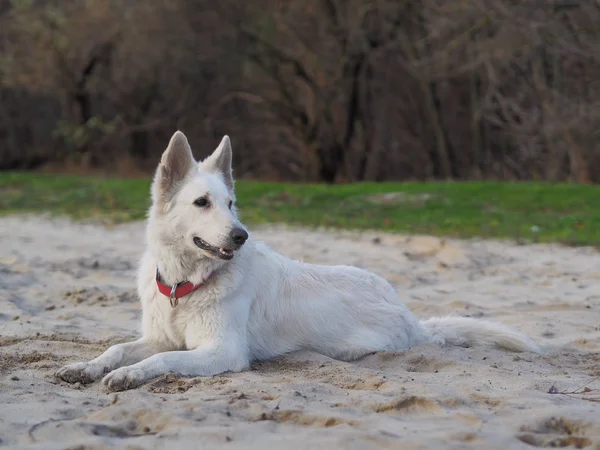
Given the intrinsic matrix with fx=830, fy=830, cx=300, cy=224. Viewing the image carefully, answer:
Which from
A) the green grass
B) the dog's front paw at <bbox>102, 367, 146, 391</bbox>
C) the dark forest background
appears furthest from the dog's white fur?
the dark forest background

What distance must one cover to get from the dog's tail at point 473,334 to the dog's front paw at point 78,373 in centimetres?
255

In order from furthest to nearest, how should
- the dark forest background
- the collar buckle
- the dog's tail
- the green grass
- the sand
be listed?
the dark forest background → the green grass → the dog's tail → the collar buckle → the sand

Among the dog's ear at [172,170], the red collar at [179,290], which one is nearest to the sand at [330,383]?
the red collar at [179,290]

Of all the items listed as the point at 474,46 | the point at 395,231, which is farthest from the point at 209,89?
the point at 395,231

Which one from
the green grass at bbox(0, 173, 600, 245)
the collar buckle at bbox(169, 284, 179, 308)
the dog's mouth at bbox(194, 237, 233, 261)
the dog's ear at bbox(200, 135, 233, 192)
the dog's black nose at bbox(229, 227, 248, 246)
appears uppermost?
the dog's ear at bbox(200, 135, 233, 192)

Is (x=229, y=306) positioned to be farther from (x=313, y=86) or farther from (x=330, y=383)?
(x=313, y=86)

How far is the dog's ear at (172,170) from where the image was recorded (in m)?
5.61

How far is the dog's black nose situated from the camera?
534cm

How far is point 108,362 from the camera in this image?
5.18 meters

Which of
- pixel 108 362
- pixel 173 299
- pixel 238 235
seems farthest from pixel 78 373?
pixel 238 235

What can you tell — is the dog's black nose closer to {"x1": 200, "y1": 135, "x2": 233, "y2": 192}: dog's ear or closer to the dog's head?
the dog's head

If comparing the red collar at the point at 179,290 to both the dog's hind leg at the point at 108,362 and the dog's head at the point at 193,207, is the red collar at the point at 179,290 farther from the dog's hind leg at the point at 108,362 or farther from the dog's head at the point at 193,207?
the dog's hind leg at the point at 108,362

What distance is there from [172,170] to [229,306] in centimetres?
102

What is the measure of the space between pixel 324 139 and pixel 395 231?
15.2 m
